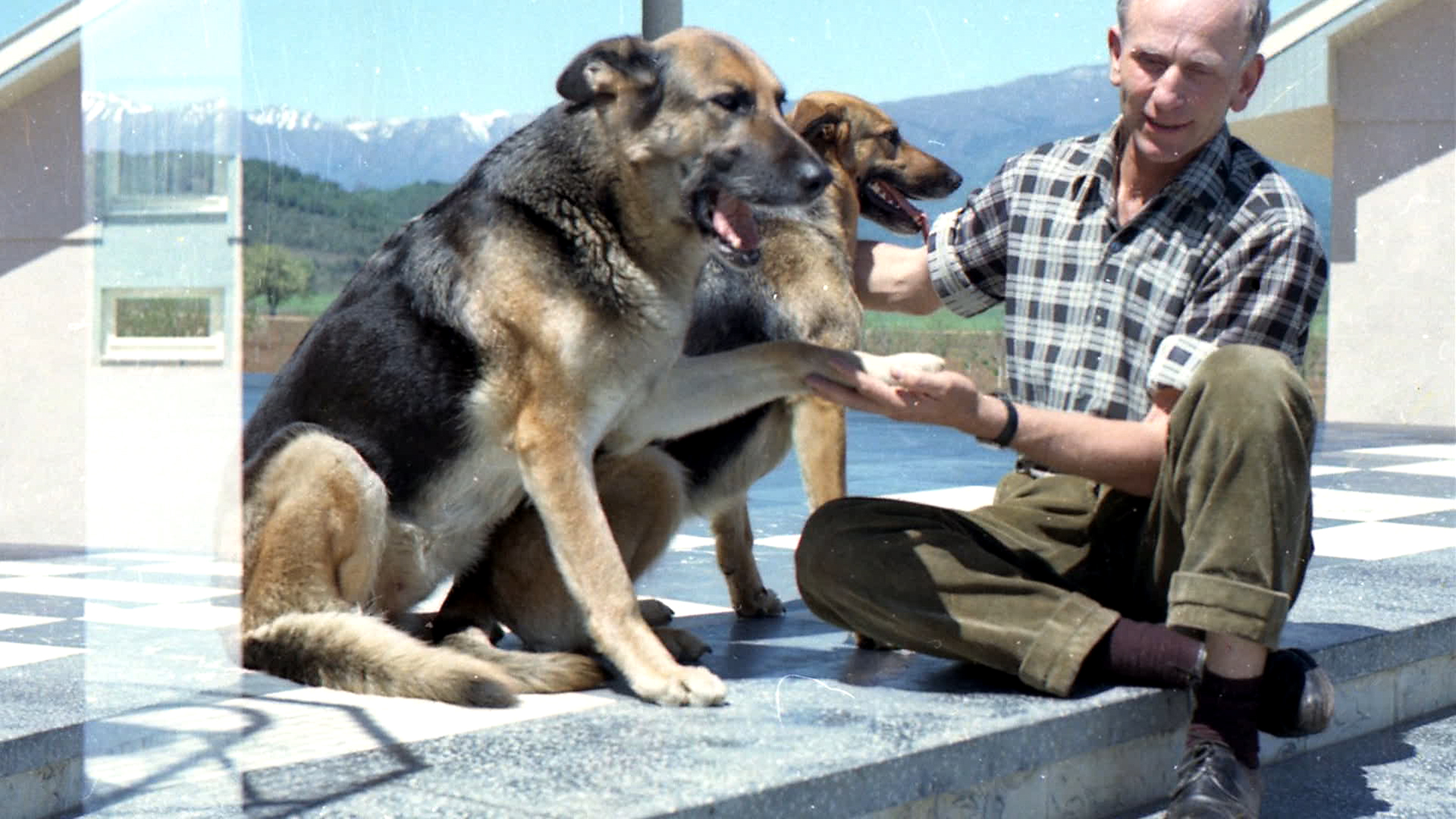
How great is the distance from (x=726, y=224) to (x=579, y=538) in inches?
21.7

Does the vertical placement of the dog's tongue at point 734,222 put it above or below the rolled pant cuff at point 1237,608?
above

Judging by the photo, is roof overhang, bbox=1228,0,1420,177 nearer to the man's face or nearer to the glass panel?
the man's face

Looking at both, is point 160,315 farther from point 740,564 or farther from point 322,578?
point 740,564

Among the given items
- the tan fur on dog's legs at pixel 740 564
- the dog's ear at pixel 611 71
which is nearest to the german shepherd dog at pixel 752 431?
the tan fur on dog's legs at pixel 740 564

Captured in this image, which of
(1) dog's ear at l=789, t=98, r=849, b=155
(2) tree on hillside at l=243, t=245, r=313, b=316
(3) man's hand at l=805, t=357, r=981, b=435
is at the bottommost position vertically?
(3) man's hand at l=805, t=357, r=981, b=435

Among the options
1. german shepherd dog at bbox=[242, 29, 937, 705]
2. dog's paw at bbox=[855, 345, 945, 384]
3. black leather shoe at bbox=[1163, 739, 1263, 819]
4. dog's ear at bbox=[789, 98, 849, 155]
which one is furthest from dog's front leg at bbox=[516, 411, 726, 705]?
dog's ear at bbox=[789, 98, 849, 155]

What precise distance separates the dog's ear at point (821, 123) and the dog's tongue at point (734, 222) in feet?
2.80

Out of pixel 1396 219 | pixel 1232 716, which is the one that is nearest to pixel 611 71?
pixel 1232 716

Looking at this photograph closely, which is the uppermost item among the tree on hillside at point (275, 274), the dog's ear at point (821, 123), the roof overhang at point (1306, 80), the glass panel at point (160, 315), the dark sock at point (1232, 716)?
the roof overhang at point (1306, 80)

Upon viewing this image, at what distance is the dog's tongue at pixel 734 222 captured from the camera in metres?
2.53

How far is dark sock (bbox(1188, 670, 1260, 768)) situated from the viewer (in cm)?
235

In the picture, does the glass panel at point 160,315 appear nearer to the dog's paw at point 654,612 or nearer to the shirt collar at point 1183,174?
the dog's paw at point 654,612

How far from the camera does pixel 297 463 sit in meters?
2.54

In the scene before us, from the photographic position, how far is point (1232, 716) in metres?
2.35
